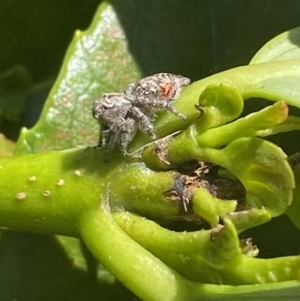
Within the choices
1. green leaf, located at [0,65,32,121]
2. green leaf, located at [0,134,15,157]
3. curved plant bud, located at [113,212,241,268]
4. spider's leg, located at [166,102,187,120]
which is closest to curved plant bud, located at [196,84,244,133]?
spider's leg, located at [166,102,187,120]

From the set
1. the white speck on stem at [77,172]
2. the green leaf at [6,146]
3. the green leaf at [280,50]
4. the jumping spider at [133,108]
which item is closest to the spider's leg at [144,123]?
the jumping spider at [133,108]

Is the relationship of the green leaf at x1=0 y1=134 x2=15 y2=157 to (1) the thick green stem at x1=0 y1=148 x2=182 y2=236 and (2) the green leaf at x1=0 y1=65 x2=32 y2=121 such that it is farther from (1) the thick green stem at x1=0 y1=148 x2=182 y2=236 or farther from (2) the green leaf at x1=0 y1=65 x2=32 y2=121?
(1) the thick green stem at x1=0 y1=148 x2=182 y2=236

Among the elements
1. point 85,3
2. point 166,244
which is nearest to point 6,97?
point 85,3

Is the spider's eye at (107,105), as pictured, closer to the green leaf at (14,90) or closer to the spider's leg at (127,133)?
the spider's leg at (127,133)

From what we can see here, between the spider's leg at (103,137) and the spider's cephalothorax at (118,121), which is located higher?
the spider's cephalothorax at (118,121)

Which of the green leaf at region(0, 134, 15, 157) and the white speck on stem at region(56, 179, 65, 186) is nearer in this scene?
the white speck on stem at region(56, 179, 65, 186)

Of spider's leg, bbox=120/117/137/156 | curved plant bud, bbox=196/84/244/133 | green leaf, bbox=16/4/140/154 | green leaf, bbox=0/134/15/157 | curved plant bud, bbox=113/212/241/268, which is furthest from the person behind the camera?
green leaf, bbox=0/134/15/157

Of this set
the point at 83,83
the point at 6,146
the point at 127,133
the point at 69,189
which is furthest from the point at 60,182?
the point at 6,146

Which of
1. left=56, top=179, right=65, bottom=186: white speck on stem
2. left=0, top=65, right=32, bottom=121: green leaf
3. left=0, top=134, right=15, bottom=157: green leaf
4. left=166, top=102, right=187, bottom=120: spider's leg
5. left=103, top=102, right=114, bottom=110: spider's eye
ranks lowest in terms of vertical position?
left=0, top=134, right=15, bottom=157: green leaf
